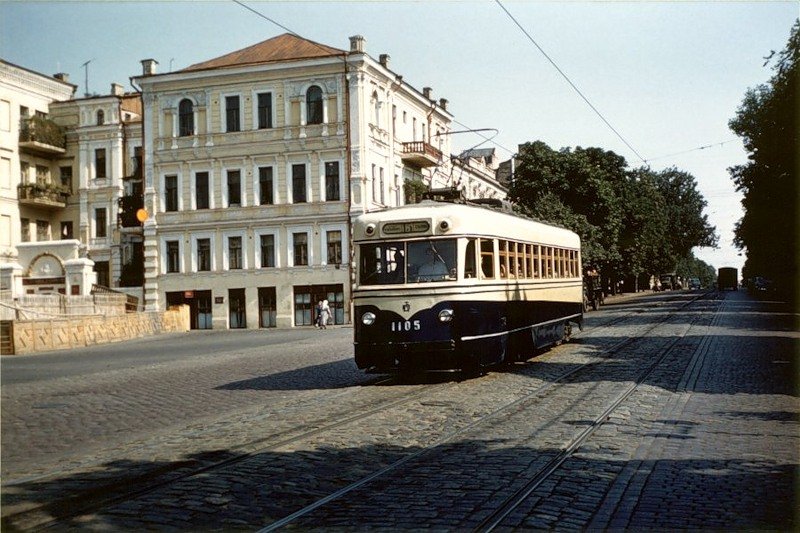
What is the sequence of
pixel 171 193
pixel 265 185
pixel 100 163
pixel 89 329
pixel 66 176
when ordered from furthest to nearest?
pixel 66 176 → pixel 100 163 → pixel 171 193 → pixel 265 185 → pixel 89 329

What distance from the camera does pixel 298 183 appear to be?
4578cm

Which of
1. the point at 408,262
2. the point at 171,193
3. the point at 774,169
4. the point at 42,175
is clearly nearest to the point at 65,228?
the point at 42,175

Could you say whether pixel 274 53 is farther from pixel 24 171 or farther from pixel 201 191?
pixel 24 171

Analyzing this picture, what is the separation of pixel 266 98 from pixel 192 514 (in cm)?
4163

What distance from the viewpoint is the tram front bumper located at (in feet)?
46.9

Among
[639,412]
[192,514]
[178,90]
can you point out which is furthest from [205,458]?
[178,90]

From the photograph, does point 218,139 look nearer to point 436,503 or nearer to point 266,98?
point 266,98

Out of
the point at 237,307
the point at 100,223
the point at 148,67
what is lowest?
the point at 237,307

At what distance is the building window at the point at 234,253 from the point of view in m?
46.3

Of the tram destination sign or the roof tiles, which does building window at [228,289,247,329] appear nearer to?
the roof tiles

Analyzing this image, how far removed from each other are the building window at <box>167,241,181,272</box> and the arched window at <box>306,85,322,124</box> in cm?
987

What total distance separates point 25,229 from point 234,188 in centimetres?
1467

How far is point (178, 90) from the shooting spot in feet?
155

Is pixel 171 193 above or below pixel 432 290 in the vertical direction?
above
